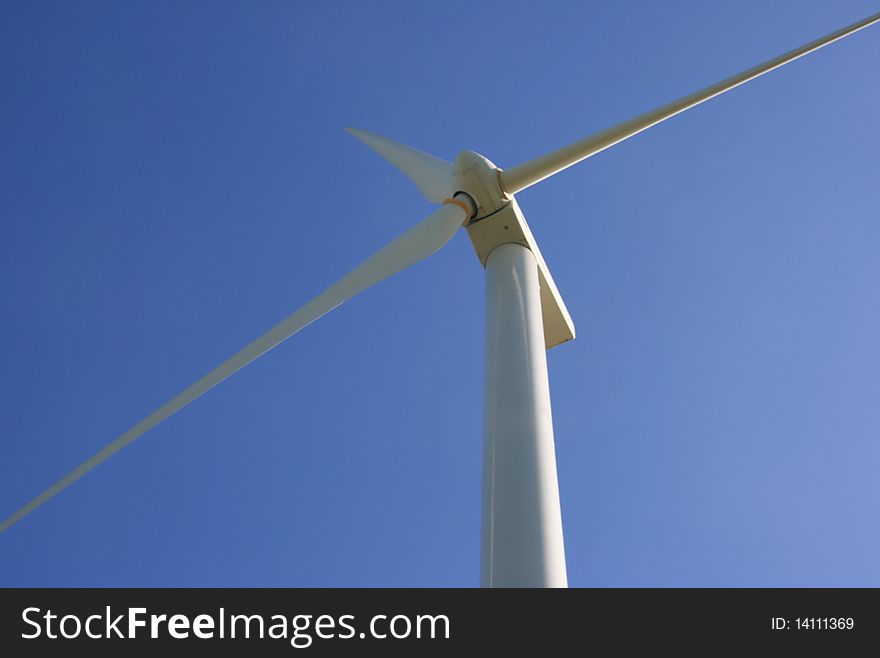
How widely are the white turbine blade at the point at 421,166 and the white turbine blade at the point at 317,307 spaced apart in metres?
1.24

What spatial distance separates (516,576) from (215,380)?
5.15 metres

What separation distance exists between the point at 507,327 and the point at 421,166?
17.9 feet

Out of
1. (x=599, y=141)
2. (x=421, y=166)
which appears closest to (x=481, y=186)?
(x=599, y=141)

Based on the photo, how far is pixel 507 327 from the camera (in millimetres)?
10992

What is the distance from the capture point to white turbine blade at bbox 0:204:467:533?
11.1 m

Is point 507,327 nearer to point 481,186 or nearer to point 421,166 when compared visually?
point 481,186

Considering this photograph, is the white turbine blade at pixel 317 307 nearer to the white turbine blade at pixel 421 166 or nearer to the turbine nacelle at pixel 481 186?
the turbine nacelle at pixel 481 186

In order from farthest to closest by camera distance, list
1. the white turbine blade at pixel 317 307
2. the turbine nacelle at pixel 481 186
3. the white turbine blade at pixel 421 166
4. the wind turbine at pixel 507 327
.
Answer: the white turbine blade at pixel 421 166 → the turbine nacelle at pixel 481 186 → the white turbine blade at pixel 317 307 → the wind turbine at pixel 507 327

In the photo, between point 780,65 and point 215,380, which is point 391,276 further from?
point 780,65

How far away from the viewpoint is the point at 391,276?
12211 millimetres

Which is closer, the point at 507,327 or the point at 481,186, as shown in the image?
the point at 507,327

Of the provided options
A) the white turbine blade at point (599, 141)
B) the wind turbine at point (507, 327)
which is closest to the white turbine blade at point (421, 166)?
the wind turbine at point (507, 327)

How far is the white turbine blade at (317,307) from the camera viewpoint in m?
11.1

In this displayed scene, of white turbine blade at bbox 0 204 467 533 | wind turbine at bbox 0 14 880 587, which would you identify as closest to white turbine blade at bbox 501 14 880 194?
wind turbine at bbox 0 14 880 587
